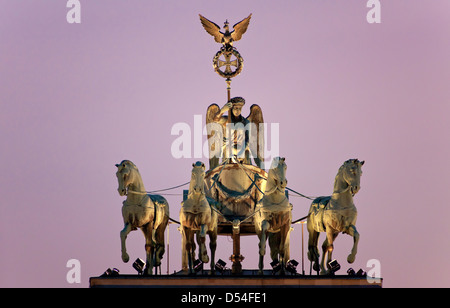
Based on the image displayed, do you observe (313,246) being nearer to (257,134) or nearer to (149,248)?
(149,248)

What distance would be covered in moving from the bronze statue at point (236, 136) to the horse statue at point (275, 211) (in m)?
4.09

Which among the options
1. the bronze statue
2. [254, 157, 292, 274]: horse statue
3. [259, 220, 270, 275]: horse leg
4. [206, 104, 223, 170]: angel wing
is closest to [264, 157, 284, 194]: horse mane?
[254, 157, 292, 274]: horse statue

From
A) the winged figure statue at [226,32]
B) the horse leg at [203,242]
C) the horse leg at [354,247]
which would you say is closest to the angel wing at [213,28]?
the winged figure statue at [226,32]

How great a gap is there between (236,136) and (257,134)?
582 millimetres

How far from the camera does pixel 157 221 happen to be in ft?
125

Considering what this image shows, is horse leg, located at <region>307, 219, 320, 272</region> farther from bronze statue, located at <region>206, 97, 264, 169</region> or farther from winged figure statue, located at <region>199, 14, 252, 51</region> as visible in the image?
winged figure statue, located at <region>199, 14, 252, 51</region>

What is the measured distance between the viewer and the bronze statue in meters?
42.4

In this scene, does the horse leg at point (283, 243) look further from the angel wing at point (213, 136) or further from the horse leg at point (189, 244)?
the angel wing at point (213, 136)

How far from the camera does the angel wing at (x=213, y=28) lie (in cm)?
Answer: 4319

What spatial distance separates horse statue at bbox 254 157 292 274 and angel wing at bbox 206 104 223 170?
432cm

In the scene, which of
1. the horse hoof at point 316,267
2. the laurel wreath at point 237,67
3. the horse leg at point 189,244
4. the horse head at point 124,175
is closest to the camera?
the horse head at point 124,175
